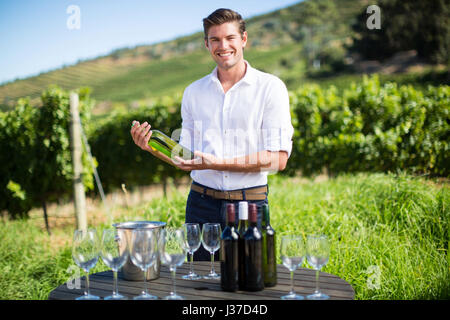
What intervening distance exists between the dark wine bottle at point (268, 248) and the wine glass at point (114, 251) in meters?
0.55

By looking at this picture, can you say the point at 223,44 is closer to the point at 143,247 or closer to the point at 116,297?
the point at 143,247

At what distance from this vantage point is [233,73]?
245 cm

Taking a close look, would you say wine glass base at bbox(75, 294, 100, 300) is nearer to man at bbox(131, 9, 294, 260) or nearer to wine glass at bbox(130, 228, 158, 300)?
wine glass at bbox(130, 228, 158, 300)

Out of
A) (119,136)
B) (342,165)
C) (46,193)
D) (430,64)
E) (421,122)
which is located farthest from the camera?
(430,64)

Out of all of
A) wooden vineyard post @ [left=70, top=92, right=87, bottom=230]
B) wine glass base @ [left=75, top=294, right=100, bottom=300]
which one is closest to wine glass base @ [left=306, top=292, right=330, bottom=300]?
wine glass base @ [left=75, top=294, right=100, bottom=300]

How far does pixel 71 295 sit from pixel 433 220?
3491 mm

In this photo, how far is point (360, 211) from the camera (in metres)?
4.46

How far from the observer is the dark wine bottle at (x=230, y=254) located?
5.25 ft

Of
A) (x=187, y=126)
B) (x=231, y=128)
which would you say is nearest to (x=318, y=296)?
(x=231, y=128)

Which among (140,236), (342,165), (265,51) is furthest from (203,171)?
(265,51)

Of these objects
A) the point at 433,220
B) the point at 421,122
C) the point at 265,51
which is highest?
the point at 265,51

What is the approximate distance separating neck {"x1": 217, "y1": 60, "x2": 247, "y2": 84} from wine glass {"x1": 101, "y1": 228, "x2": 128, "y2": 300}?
47.3 inches

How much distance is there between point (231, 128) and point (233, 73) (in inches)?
13.2

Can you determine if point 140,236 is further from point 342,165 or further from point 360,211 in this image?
point 342,165
